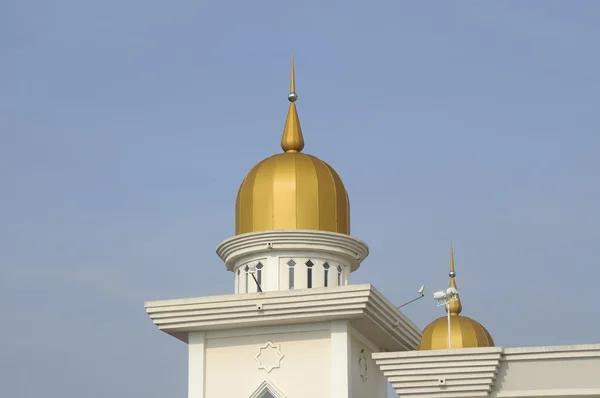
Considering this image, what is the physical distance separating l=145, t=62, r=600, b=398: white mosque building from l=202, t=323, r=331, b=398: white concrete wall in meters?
0.02

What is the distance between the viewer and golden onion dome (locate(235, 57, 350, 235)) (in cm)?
2186

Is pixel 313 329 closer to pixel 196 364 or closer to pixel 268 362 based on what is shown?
pixel 268 362

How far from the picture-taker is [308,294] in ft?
65.8

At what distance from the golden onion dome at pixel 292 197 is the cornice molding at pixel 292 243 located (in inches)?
8.5

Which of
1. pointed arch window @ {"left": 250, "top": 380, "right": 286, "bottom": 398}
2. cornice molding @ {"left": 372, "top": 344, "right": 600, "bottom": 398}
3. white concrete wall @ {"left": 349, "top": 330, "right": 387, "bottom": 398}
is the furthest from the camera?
white concrete wall @ {"left": 349, "top": 330, "right": 387, "bottom": 398}

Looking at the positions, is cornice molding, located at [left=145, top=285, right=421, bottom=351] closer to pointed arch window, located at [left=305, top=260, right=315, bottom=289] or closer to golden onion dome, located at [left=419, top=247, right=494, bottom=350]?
pointed arch window, located at [left=305, top=260, right=315, bottom=289]

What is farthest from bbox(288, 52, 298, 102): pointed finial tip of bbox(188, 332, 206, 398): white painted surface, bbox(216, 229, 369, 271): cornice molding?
bbox(188, 332, 206, 398): white painted surface

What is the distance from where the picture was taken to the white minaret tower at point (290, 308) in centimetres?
2009

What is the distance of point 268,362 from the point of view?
67.4 ft

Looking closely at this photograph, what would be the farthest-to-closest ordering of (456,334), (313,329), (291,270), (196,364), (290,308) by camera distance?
(456,334), (291,270), (196,364), (313,329), (290,308)

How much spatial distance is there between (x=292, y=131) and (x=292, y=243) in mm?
2830

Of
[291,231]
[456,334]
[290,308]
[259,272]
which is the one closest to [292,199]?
[291,231]

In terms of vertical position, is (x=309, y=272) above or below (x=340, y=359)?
above

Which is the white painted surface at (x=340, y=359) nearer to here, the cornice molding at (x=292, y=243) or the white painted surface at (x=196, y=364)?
the cornice molding at (x=292, y=243)
